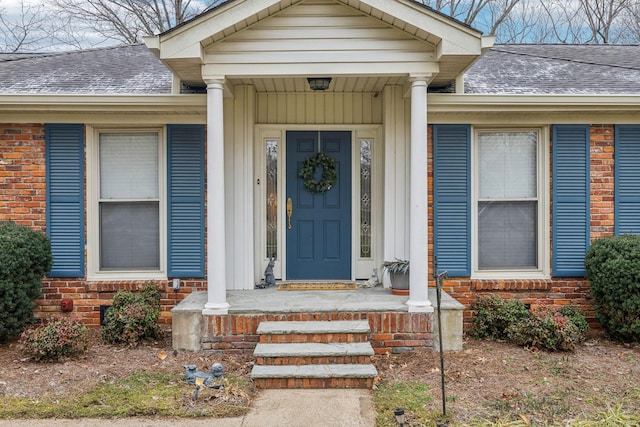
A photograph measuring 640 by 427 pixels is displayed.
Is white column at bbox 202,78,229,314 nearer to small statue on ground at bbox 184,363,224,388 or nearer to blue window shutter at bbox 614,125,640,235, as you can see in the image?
small statue on ground at bbox 184,363,224,388

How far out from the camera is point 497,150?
6.38m

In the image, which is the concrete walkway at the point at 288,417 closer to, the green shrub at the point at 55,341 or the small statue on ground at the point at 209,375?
the small statue on ground at the point at 209,375

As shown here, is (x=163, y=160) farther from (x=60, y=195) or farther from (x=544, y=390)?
(x=544, y=390)

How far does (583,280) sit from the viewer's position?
20.5 feet

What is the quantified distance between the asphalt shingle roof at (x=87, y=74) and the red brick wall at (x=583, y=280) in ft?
11.7

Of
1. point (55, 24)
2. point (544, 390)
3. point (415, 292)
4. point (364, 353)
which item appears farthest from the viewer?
point (55, 24)

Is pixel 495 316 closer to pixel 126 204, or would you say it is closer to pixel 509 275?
pixel 509 275

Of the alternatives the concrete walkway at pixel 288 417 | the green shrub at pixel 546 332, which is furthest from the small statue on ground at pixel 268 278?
the green shrub at pixel 546 332

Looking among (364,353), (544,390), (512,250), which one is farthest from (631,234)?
(364,353)

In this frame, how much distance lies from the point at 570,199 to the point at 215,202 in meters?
4.12

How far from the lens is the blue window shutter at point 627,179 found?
6195mm

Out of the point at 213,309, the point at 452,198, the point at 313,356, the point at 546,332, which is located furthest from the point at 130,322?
the point at 546,332

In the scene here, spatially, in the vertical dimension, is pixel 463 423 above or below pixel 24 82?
below

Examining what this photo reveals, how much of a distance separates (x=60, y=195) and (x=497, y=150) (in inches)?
205
